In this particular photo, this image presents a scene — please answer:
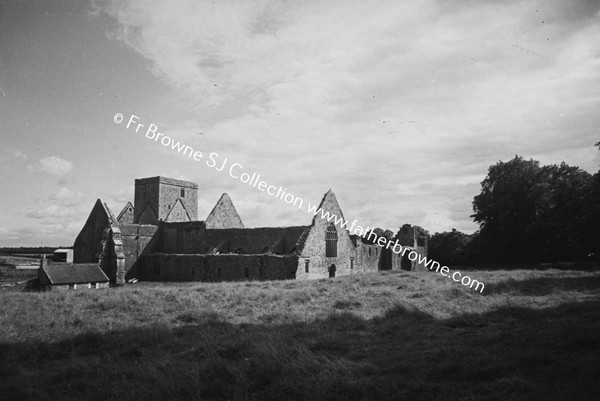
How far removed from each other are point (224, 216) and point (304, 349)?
39.0m

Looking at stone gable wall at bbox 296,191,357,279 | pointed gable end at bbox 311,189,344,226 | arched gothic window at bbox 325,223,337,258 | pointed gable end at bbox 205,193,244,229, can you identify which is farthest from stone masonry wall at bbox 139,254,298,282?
arched gothic window at bbox 325,223,337,258

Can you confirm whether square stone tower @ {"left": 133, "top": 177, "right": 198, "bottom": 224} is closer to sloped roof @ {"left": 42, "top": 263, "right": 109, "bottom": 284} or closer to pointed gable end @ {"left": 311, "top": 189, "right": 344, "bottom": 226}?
sloped roof @ {"left": 42, "top": 263, "right": 109, "bottom": 284}

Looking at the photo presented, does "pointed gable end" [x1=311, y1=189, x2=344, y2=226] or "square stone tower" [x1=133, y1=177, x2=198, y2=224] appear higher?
"square stone tower" [x1=133, y1=177, x2=198, y2=224]

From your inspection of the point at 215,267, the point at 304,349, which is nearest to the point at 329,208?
the point at 215,267

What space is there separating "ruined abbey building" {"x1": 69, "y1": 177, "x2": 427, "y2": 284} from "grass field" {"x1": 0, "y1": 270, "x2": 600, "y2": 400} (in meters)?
16.6

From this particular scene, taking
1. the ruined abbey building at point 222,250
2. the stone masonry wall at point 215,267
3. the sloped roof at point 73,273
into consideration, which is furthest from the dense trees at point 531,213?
the sloped roof at point 73,273

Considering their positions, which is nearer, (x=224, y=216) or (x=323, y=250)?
(x=323, y=250)

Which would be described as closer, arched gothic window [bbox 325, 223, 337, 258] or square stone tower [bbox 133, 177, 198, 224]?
arched gothic window [bbox 325, 223, 337, 258]

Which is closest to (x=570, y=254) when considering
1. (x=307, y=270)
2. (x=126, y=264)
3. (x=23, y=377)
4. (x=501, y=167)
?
(x=501, y=167)

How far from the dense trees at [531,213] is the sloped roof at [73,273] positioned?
44.3 meters

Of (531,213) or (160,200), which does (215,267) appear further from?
(531,213)

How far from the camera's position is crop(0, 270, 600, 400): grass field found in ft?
24.1

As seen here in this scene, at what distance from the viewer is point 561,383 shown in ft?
22.3

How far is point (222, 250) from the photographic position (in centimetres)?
3934
